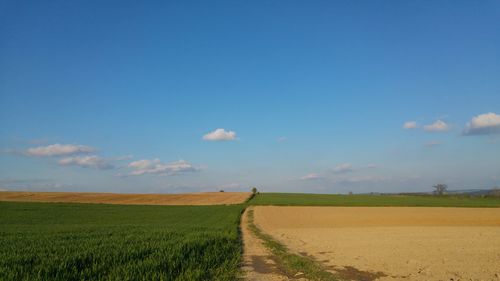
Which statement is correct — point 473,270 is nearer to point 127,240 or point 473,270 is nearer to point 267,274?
point 267,274

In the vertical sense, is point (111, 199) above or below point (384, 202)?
above

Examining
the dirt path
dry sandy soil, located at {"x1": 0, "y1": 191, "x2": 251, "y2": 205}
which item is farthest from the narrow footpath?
dry sandy soil, located at {"x1": 0, "y1": 191, "x2": 251, "y2": 205}

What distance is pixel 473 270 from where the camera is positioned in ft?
42.0

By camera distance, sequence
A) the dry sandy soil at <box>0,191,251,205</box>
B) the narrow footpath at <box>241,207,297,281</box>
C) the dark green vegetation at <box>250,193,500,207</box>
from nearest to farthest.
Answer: the narrow footpath at <box>241,207,297,281</box>
the dark green vegetation at <box>250,193,500,207</box>
the dry sandy soil at <box>0,191,251,205</box>

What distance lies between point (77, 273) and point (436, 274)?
1037cm

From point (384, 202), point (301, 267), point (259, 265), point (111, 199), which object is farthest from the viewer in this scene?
point (384, 202)

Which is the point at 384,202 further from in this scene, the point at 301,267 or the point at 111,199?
the point at 301,267

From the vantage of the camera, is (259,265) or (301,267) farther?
(259,265)

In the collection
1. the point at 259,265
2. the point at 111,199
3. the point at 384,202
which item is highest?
the point at 259,265

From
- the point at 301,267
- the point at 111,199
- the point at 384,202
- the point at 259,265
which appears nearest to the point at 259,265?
the point at 259,265

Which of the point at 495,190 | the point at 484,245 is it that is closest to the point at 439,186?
the point at 495,190

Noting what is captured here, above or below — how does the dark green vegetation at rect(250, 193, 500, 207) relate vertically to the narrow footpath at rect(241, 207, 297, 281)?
below

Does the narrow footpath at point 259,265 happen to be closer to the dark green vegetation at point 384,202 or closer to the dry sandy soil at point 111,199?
the dark green vegetation at point 384,202

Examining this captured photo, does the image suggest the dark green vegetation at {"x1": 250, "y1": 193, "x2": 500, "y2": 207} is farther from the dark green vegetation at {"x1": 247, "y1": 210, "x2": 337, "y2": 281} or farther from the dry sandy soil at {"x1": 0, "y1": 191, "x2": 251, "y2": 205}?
the dark green vegetation at {"x1": 247, "y1": 210, "x2": 337, "y2": 281}
